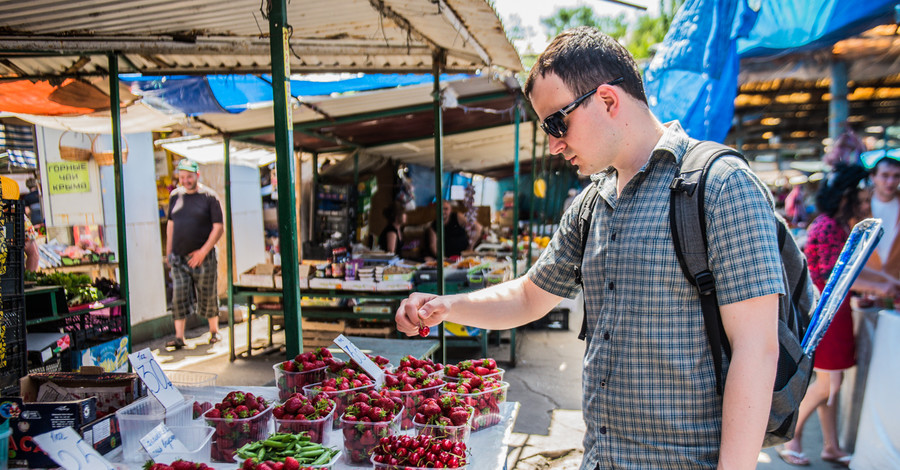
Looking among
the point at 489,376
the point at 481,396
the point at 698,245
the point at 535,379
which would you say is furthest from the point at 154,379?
the point at 535,379

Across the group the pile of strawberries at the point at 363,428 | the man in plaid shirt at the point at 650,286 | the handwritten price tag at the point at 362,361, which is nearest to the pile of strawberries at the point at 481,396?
the handwritten price tag at the point at 362,361

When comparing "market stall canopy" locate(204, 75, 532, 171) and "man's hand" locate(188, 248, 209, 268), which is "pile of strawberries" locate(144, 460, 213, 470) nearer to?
"market stall canopy" locate(204, 75, 532, 171)

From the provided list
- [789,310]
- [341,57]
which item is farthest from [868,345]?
[341,57]

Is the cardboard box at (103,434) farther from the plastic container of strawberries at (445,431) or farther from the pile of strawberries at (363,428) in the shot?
the plastic container of strawberries at (445,431)

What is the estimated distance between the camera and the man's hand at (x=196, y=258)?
7251mm

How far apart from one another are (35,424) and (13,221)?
1.10 metres

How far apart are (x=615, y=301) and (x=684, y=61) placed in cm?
274

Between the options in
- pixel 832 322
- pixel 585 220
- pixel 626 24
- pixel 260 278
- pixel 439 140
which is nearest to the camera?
pixel 585 220

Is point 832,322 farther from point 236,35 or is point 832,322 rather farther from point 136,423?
point 236,35

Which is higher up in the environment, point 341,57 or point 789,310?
point 341,57

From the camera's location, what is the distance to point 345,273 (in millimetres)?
6371

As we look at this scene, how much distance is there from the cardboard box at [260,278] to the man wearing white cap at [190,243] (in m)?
1.14

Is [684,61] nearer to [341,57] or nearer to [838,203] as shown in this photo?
[838,203]

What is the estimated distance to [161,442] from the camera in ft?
6.23
